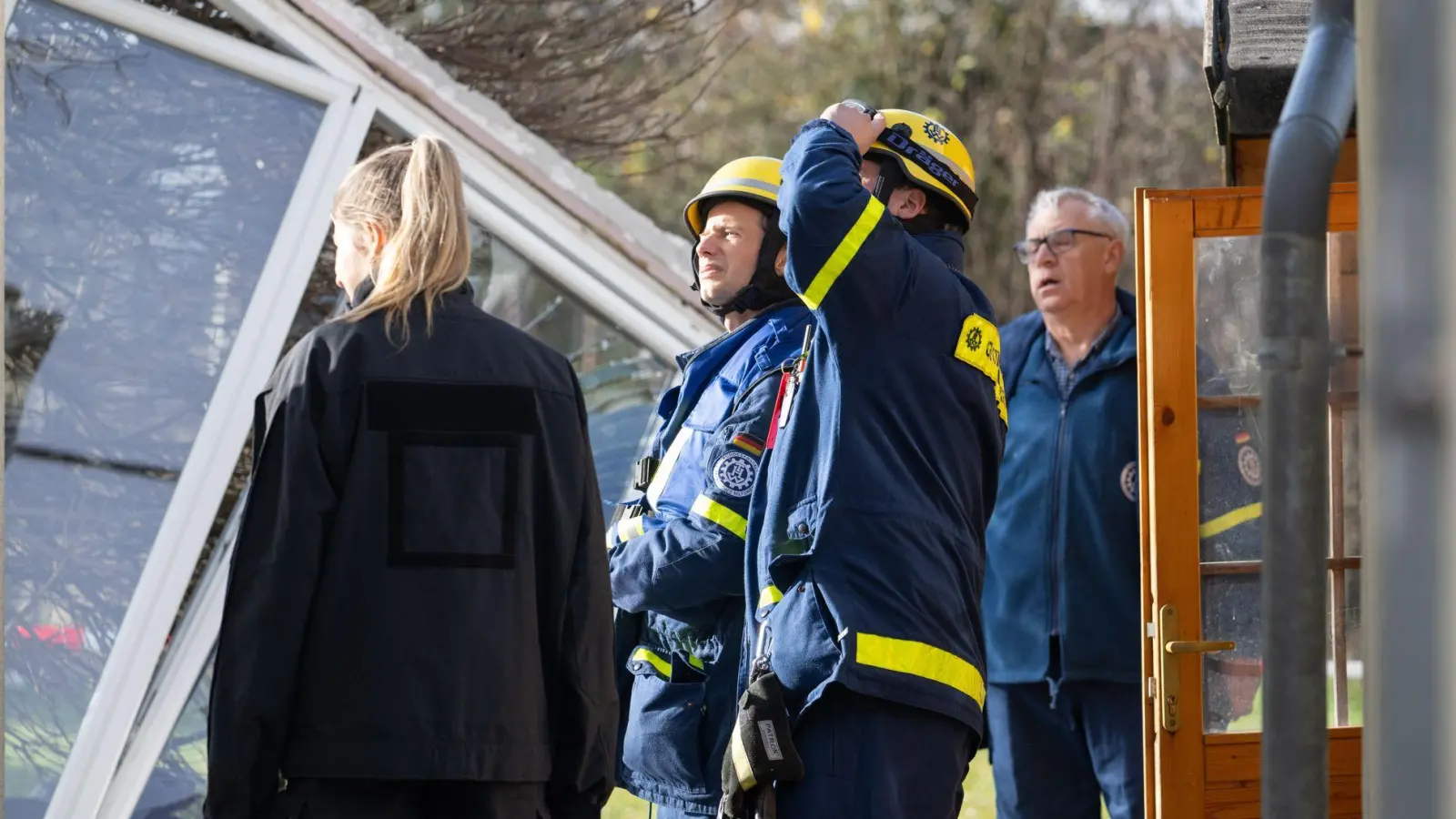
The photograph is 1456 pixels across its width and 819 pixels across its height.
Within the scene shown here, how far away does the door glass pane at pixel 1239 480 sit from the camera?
382 centimetres

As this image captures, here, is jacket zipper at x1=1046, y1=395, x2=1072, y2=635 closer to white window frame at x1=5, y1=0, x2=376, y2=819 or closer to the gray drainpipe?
white window frame at x1=5, y1=0, x2=376, y2=819

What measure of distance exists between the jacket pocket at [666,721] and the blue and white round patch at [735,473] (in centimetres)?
39

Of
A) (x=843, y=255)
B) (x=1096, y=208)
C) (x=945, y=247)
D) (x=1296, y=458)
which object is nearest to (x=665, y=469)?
(x=945, y=247)

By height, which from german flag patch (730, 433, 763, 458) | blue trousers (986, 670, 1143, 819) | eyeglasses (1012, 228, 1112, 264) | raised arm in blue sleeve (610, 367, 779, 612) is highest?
eyeglasses (1012, 228, 1112, 264)

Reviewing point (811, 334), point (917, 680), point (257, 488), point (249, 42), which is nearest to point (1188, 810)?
point (917, 680)

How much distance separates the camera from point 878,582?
9.71 feet

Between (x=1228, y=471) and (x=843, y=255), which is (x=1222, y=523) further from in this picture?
(x=843, y=255)

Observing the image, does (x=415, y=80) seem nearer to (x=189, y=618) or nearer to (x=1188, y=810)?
(x=189, y=618)

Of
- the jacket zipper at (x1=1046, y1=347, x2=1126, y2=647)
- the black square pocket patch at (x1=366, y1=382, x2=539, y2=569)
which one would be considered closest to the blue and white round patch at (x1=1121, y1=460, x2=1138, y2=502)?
the jacket zipper at (x1=1046, y1=347, x2=1126, y2=647)

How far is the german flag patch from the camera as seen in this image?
341cm

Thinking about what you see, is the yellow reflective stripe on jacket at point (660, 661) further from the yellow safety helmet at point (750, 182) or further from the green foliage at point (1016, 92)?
the green foliage at point (1016, 92)

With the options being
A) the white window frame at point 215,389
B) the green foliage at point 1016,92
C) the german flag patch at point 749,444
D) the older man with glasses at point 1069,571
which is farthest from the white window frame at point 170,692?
the green foliage at point 1016,92

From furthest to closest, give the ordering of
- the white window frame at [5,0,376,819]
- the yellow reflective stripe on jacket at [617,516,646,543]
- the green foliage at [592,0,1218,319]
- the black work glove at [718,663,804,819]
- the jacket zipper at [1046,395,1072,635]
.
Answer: the green foliage at [592,0,1218,319], the jacket zipper at [1046,395,1072,635], the white window frame at [5,0,376,819], the yellow reflective stripe on jacket at [617,516,646,543], the black work glove at [718,663,804,819]

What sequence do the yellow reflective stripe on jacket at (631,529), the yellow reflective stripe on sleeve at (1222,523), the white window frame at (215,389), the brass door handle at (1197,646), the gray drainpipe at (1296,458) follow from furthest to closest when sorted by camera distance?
the white window frame at (215,389)
the yellow reflective stripe on sleeve at (1222,523)
the brass door handle at (1197,646)
the yellow reflective stripe on jacket at (631,529)
the gray drainpipe at (1296,458)
